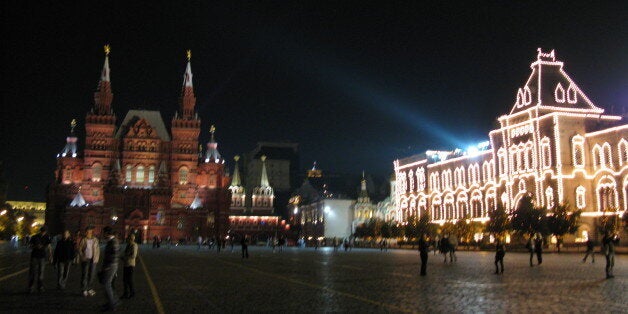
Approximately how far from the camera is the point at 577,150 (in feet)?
235

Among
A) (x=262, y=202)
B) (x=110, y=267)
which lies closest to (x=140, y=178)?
(x=262, y=202)

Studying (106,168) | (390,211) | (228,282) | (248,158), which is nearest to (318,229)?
(390,211)

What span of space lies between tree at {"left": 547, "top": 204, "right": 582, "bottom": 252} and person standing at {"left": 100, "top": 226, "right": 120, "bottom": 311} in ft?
183

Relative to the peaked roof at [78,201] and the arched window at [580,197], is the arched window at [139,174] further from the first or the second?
the arched window at [580,197]

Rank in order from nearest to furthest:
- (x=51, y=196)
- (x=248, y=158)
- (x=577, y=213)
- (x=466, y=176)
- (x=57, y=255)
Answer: (x=57, y=255), (x=577, y=213), (x=466, y=176), (x=51, y=196), (x=248, y=158)

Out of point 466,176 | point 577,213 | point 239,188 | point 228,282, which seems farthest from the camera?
point 239,188

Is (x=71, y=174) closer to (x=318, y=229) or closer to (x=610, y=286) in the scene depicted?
(x=318, y=229)

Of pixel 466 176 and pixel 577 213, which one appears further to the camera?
pixel 466 176

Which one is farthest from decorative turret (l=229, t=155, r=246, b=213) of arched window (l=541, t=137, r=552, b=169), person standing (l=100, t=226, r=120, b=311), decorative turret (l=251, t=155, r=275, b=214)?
person standing (l=100, t=226, r=120, b=311)

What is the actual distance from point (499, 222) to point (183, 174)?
6606cm

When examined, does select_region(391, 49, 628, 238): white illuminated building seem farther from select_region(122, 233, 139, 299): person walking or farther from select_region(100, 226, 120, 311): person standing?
select_region(100, 226, 120, 311): person standing

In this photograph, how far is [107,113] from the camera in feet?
390

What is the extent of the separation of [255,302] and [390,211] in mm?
106541

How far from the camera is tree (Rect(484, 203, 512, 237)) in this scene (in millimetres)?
69188
